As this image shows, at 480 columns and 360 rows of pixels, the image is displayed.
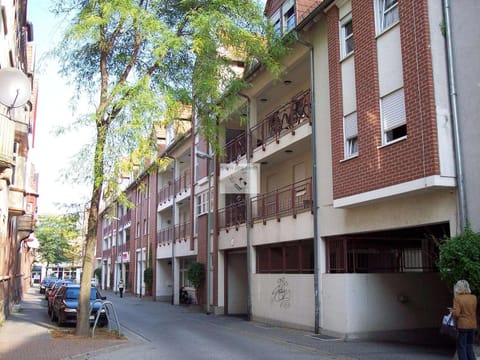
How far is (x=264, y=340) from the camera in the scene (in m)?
15.2

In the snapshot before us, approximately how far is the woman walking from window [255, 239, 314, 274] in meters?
8.87

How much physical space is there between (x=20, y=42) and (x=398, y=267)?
17533 mm

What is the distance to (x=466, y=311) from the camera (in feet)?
29.6

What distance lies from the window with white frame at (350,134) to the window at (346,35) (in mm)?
1960

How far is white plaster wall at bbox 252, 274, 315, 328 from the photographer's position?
16.9m

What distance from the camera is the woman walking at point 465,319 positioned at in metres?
9.01

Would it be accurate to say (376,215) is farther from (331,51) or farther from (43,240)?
(43,240)

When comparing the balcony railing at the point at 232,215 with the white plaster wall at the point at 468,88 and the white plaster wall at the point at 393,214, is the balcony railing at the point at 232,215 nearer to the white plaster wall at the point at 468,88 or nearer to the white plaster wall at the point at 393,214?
the white plaster wall at the point at 393,214

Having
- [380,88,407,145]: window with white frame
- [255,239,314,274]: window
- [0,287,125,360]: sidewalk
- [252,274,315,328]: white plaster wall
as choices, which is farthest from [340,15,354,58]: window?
[0,287,125,360]: sidewalk

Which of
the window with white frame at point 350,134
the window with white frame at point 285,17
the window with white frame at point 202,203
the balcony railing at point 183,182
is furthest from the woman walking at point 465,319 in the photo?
the balcony railing at point 183,182

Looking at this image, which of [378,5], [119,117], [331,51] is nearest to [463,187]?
[378,5]

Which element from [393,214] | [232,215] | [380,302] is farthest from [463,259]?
[232,215]

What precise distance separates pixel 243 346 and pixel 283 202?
24.8 ft

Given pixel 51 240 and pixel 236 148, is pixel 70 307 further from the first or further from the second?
pixel 51 240
